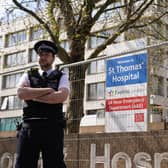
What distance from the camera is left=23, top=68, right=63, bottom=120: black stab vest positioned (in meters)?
4.90

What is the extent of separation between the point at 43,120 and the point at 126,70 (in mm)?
3391

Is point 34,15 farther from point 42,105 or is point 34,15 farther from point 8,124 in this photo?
point 42,105

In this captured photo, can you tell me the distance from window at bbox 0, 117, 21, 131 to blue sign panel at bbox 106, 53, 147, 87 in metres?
2.47

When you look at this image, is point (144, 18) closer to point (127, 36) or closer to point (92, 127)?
point (127, 36)


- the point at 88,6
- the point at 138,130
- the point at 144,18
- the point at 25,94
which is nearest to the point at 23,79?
the point at 25,94

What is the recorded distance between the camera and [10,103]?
10430mm

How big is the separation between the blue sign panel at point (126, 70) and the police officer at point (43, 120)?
9.45 feet

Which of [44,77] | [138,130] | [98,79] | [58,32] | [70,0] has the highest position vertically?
[70,0]

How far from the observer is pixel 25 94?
4.94 m

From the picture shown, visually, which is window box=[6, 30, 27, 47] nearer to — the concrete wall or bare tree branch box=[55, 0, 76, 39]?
bare tree branch box=[55, 0, 76, 39]

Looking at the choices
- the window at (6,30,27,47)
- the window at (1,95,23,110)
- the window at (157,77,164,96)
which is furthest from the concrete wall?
the window at (6,30,27,47)

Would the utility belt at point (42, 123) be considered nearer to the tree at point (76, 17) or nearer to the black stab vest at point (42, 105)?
the black stab vest at point (42, 105)

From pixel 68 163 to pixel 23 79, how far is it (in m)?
3.72

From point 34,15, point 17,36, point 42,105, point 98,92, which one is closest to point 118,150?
point 98,92
